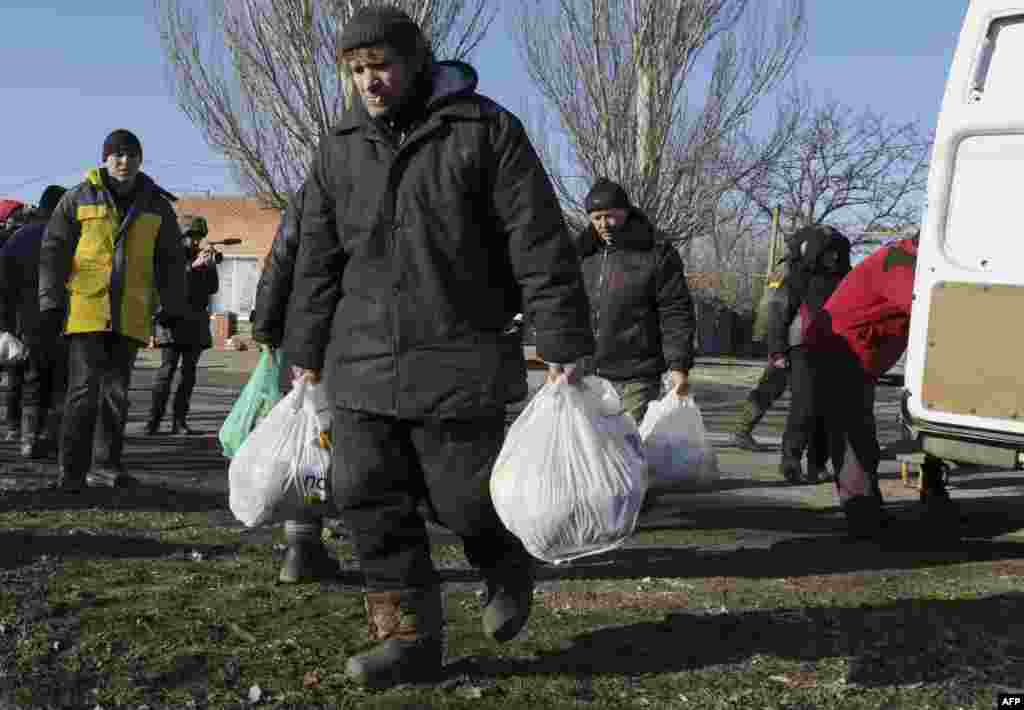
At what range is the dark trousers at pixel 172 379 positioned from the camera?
1116 cm

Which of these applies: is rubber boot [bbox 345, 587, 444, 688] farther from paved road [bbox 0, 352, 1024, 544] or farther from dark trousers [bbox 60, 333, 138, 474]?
dark trousers [bbox 60, 333, 138, 474]

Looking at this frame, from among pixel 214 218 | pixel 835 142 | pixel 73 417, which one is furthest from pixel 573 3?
pixel 214 218

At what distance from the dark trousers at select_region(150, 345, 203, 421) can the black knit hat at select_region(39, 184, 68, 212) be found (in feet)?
6.61

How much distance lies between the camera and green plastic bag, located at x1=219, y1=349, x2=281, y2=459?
207 inches

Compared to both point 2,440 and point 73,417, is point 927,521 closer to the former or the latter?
point 73,417


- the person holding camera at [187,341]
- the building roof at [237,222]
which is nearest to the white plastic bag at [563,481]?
the person holding camera at [187,341]

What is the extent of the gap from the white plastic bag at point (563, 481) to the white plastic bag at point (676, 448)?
2409 mm

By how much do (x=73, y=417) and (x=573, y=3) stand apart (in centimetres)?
2150

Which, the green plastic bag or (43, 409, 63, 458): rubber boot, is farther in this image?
(43, 409, 63, 458): rubber boot

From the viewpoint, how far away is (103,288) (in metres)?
7.30

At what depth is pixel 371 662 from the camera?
146 inches

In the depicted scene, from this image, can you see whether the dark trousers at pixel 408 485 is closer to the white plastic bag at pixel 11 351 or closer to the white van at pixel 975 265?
the white van at pixel 975 265

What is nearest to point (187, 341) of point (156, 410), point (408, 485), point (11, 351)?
point (156, 410)

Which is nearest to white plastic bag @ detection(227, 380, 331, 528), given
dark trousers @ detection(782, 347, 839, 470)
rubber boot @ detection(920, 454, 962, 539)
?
rubber boot @ detection(920, 454, 962, 539)
